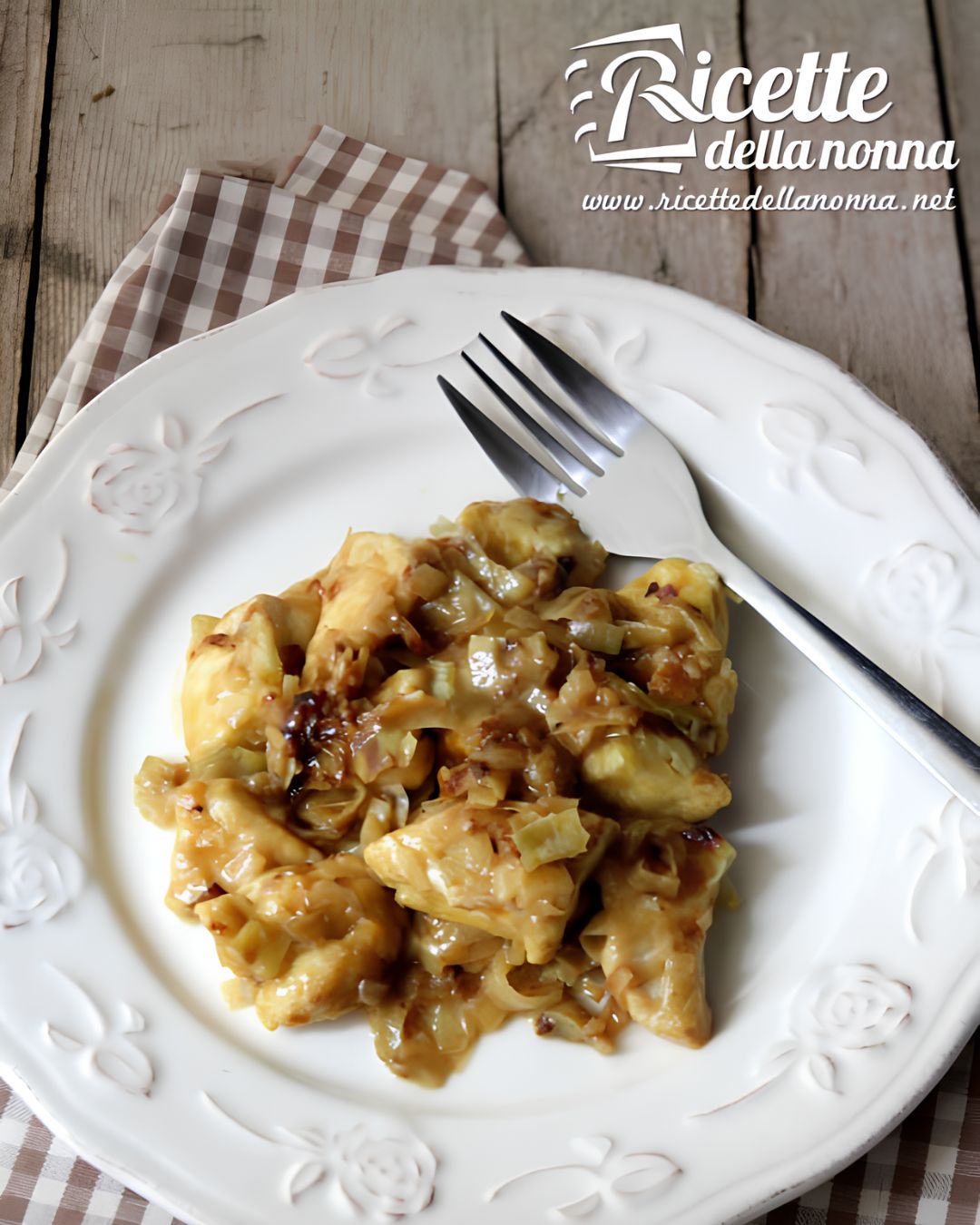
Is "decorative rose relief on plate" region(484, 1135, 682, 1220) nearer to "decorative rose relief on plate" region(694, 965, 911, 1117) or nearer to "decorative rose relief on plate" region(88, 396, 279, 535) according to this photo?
"decorative rose relief on plate" region(694, 965, 911, 1117)

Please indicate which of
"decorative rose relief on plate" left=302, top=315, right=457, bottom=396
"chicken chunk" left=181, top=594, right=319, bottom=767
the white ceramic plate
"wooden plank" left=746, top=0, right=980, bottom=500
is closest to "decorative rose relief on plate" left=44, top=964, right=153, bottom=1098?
the white ceramic plate

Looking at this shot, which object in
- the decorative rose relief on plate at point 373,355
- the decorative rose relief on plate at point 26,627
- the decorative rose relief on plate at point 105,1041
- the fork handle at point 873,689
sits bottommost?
the decorative rose relief on plate at point 105,1041

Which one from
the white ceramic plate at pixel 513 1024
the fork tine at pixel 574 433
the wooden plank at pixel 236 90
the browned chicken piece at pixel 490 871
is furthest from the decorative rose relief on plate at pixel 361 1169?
the wooden plank at pixel 236 90

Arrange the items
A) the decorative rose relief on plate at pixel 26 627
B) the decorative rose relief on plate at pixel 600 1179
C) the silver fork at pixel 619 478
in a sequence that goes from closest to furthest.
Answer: the decorative rose relief on plate at pixel 600 1179 → the silver fork at pixel 619 478 → the decorative rose relief on plate at pixel 26 627

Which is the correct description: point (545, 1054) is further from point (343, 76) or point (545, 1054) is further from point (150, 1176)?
point (343, 76)

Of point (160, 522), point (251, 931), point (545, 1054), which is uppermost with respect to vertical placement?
point (160, 522)

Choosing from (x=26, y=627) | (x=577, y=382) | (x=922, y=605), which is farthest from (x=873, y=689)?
(x=26, y=627)

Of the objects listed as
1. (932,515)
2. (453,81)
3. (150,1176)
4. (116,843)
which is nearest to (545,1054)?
(150,1176)

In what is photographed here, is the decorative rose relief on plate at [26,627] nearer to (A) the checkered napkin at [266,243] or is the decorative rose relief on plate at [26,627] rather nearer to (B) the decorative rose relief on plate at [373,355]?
(A) the checkered napkin at [266,243]
